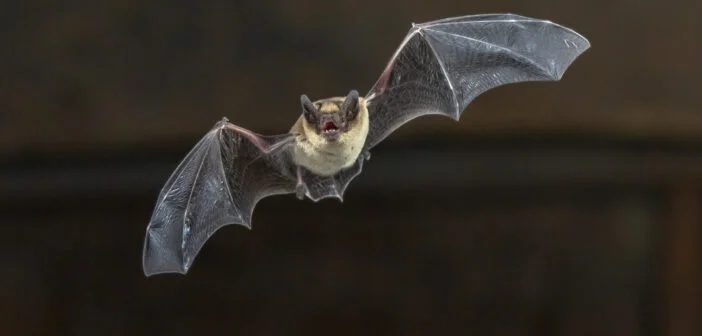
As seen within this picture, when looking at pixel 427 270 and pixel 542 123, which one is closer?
pixel 542 123

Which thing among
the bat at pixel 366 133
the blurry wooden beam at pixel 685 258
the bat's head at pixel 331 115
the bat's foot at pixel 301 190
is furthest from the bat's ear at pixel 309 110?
the blurry wooden beam at pixel 685 258

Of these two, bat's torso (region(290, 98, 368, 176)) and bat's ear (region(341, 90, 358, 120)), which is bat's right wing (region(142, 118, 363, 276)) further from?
bat's ear (region(341, 90, 358, 120))

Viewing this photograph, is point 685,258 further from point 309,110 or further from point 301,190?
point 309,110

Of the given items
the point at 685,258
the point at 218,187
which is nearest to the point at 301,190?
the point at 218,187

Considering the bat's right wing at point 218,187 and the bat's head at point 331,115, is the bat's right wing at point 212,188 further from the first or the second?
the bat's head at point 331,115

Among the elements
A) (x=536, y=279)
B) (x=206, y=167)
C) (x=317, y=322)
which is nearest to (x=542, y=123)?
(x=536, y=279)

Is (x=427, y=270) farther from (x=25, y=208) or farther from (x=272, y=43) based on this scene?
(x=25, y=208)
